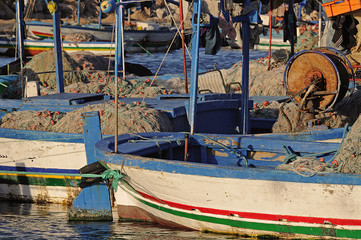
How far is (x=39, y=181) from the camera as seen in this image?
11211mm

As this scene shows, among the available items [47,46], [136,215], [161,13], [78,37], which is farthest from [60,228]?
[161,13]

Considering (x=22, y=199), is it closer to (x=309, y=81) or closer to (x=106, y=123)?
(x=106, y=123)

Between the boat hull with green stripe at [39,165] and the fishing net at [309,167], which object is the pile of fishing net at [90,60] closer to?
the boat hull with green stripe at [39,165]

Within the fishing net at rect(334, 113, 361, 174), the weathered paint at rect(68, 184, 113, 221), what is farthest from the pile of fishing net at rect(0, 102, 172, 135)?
the fishing net at rect(334, 113, 361, 174)

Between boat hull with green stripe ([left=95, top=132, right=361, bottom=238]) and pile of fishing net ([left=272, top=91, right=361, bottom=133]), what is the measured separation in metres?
1.19

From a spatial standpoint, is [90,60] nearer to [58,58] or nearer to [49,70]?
[49,70]

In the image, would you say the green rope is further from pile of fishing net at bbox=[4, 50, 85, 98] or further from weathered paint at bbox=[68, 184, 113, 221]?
pile of fishing net at bbox=[4, 50, 85, 98]

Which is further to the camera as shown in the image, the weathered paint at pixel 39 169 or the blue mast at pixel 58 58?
the blue mast at pixel 58 58

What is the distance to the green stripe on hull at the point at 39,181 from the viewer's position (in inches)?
432

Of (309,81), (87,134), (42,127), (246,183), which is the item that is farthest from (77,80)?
(246,183)

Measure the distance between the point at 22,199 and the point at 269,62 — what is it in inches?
366

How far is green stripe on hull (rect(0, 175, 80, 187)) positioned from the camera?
11.0 m

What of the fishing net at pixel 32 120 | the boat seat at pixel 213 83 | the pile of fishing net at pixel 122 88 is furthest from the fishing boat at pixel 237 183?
the boat seat at pixel 213 83

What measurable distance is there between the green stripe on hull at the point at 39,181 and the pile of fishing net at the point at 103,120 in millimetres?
875
